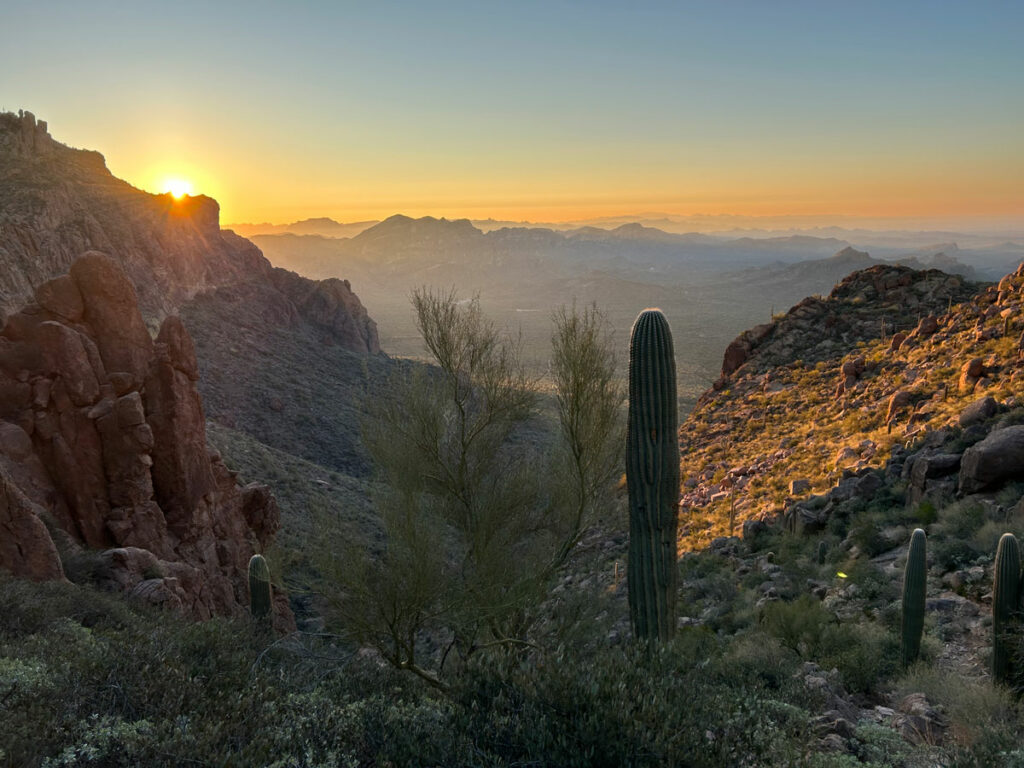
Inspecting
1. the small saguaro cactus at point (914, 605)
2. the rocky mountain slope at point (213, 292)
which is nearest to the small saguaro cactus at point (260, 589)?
the small saguaro cactus at point (914, 605)

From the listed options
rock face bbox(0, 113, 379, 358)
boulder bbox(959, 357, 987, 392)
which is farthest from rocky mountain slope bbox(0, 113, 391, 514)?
boulder bbox(959, 357, 987, 392)

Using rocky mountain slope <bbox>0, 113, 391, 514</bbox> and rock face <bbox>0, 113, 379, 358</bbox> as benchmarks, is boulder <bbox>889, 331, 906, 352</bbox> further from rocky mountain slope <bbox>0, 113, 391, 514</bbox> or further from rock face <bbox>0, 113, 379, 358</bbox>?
rock face <bbox>0, 113, 379, 358</bbox>

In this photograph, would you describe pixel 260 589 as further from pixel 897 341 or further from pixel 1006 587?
pixel 897 341

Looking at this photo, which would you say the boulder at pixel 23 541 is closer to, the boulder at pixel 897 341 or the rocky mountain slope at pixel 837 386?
the rocky mountain slope at pixel 837 386

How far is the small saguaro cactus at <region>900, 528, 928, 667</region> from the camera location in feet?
22.7

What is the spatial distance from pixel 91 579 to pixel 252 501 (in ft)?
18.9

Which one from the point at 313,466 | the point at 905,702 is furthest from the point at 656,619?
the point at 313,466

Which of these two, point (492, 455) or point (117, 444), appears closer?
point (492, 455)

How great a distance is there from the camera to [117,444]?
37.9 ft

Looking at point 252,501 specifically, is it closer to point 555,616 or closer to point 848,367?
point 555,616

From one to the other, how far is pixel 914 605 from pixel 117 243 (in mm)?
47064

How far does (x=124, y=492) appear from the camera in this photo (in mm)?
11422

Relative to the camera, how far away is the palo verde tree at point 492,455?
9.77 m

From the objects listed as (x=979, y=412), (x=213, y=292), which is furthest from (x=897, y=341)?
(x=213, y=292)
